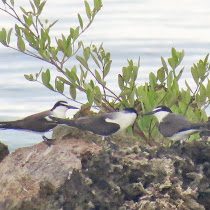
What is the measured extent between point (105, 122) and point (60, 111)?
2.97ft

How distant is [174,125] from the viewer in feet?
27.5

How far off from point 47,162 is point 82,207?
792mm

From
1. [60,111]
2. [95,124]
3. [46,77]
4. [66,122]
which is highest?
[46,77]

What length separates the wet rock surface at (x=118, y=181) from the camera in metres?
6.46

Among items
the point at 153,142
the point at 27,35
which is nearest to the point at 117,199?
the point at 153,142

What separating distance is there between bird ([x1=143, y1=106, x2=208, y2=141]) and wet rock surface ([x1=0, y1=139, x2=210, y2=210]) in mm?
1198

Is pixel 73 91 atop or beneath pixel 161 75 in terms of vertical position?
beneath

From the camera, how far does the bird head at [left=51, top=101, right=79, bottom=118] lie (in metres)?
8.70

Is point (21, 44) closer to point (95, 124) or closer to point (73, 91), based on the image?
point (73, 91)

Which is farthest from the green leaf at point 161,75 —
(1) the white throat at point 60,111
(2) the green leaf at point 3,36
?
(2) the green leaf at point 3,36

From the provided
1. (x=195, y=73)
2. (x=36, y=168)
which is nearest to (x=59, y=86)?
(x=195, y=73)

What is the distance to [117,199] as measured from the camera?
650cm

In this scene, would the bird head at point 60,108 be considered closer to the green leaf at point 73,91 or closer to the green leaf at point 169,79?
the green leaf at point 73,91

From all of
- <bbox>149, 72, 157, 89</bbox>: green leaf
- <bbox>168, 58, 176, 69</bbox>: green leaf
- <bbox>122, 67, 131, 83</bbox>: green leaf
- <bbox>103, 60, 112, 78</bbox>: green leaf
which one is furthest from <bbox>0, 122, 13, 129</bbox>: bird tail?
<bbox>168, 58, 176, 69</bbox>: green leaf
